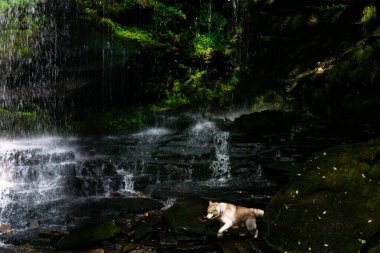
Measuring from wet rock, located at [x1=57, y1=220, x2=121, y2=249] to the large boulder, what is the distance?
266cm

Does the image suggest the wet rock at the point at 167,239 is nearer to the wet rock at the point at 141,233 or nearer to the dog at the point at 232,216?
the wet rock at the point at 141,233

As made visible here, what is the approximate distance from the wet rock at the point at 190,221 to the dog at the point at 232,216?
0.64 feet

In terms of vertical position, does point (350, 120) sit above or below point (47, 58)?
below

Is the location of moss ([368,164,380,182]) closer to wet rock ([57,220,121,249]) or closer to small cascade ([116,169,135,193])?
wet rock ([57,220,121,249])

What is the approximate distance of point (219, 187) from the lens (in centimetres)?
824

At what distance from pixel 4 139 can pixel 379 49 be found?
40.6 feet

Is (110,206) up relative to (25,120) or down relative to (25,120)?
down

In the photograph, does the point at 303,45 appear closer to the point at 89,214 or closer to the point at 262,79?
the point at 262,79

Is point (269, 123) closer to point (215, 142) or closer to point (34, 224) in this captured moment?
point (215, 142)

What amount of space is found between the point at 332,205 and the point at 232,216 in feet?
5.24

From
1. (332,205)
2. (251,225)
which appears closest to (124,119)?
(251,225)

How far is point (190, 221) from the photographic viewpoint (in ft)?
20.6

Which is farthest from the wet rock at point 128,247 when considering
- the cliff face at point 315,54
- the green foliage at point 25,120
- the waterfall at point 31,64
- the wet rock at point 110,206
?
the waterfall at point 31,64

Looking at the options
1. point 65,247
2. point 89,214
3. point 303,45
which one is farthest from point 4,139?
point 303,45
